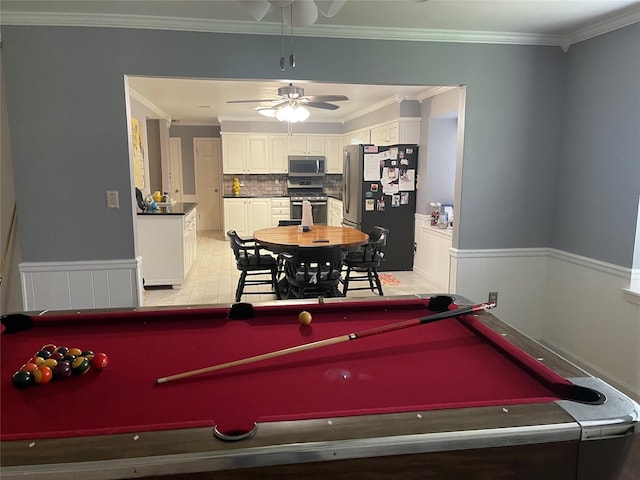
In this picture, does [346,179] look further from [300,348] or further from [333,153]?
[300,348]

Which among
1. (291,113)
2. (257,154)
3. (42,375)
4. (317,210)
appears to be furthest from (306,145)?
(42,375)

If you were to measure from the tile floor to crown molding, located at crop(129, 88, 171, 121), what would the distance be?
244 cm

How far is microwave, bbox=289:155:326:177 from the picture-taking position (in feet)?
29.5

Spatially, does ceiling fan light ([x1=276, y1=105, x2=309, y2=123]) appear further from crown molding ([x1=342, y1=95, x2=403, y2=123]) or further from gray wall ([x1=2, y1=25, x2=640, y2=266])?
crown molding ([x1=342, y1=95, x2=403, y2=123])

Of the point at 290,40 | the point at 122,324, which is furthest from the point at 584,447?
the point at 290,40

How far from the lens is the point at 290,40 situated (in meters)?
3.09

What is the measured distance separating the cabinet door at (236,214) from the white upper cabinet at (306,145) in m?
1.49

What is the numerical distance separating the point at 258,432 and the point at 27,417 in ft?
2.05

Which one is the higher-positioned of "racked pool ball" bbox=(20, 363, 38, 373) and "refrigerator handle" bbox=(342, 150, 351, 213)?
"refrigerator handle" bbox=(342, 150, 351, 213)

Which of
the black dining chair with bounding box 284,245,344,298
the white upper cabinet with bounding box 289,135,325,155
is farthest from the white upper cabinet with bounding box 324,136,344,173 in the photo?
the black dining chair with bounding box 284,245,344,298

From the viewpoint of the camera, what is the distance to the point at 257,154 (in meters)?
8.91

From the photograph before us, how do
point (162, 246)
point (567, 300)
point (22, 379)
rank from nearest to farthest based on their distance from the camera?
point (22, 379) → point (567, 300) → point (162, 246)

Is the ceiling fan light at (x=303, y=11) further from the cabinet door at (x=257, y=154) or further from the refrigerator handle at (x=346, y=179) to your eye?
the cabinet door at (x=257, y=154)

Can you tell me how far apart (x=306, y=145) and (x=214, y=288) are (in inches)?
182
